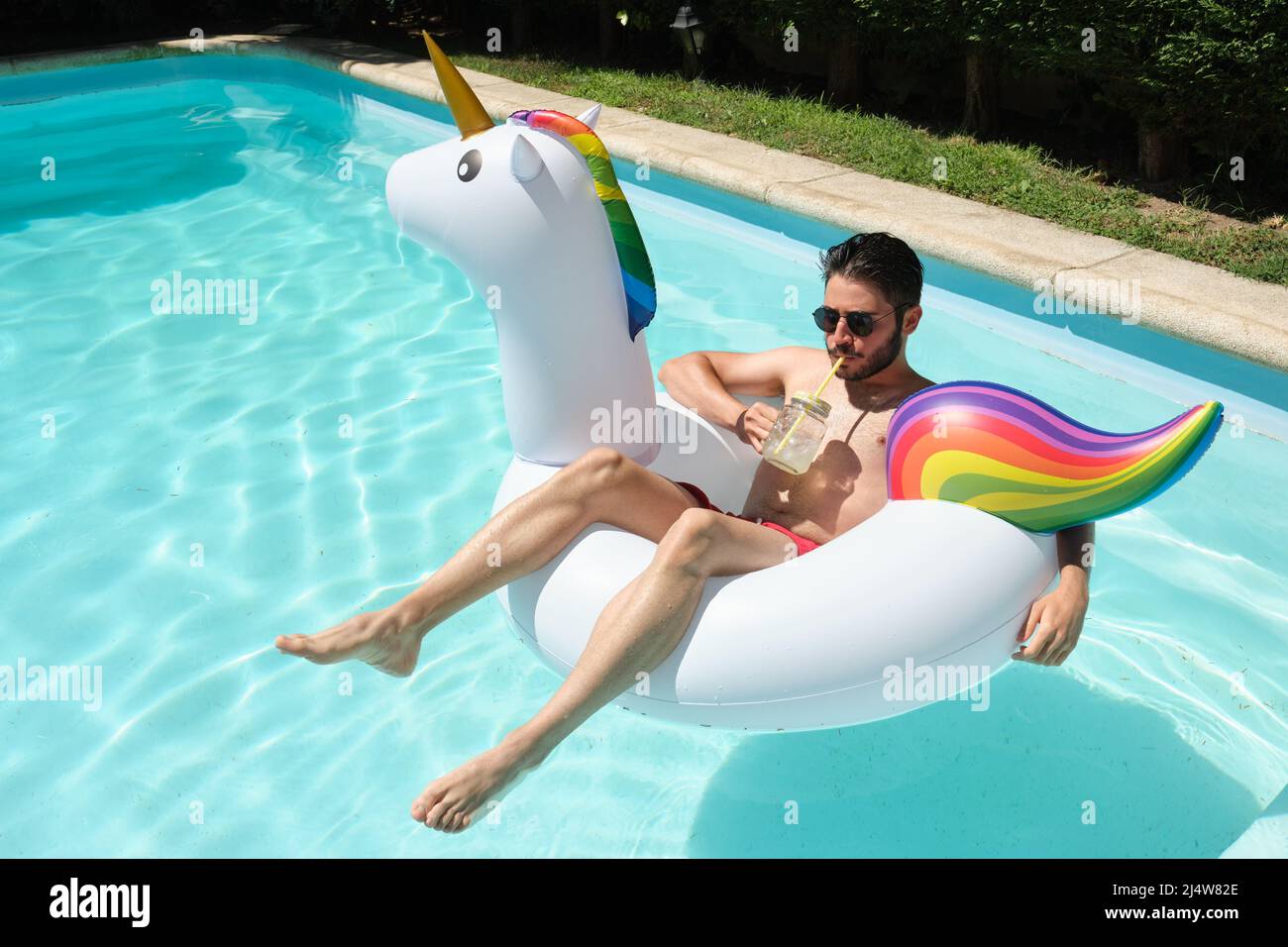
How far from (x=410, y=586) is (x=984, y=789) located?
1.85 meters

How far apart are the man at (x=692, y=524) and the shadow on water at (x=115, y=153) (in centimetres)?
550

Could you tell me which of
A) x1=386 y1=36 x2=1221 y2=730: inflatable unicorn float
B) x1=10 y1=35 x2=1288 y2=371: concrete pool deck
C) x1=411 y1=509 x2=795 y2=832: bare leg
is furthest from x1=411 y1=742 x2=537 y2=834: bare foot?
x1=10 y1=35 x2=1288 y2=371: concrete pool deck

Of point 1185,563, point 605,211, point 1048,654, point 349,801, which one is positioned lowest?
point 349,801

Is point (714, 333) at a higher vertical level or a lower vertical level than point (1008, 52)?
lower

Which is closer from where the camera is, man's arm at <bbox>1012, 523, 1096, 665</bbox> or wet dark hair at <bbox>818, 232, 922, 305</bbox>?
man's arm at <bbox>1012, 523, 1096, 665</bbox>

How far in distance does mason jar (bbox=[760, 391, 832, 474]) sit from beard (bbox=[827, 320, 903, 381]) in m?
0.20

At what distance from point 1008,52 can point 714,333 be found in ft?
8.55

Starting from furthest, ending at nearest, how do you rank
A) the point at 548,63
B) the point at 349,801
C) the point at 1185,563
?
the point at 548,63 → the point at 1185,563 → the point at 349,801

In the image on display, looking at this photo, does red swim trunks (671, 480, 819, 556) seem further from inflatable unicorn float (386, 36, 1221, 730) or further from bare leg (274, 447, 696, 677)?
bare leg (274, 447, 696, 677)

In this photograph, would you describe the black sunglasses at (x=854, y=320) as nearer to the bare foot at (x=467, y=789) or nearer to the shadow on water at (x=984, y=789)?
the shadow on water at (x=984, y=789)

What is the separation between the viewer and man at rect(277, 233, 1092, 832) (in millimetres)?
2387

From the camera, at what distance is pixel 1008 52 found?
661cm
